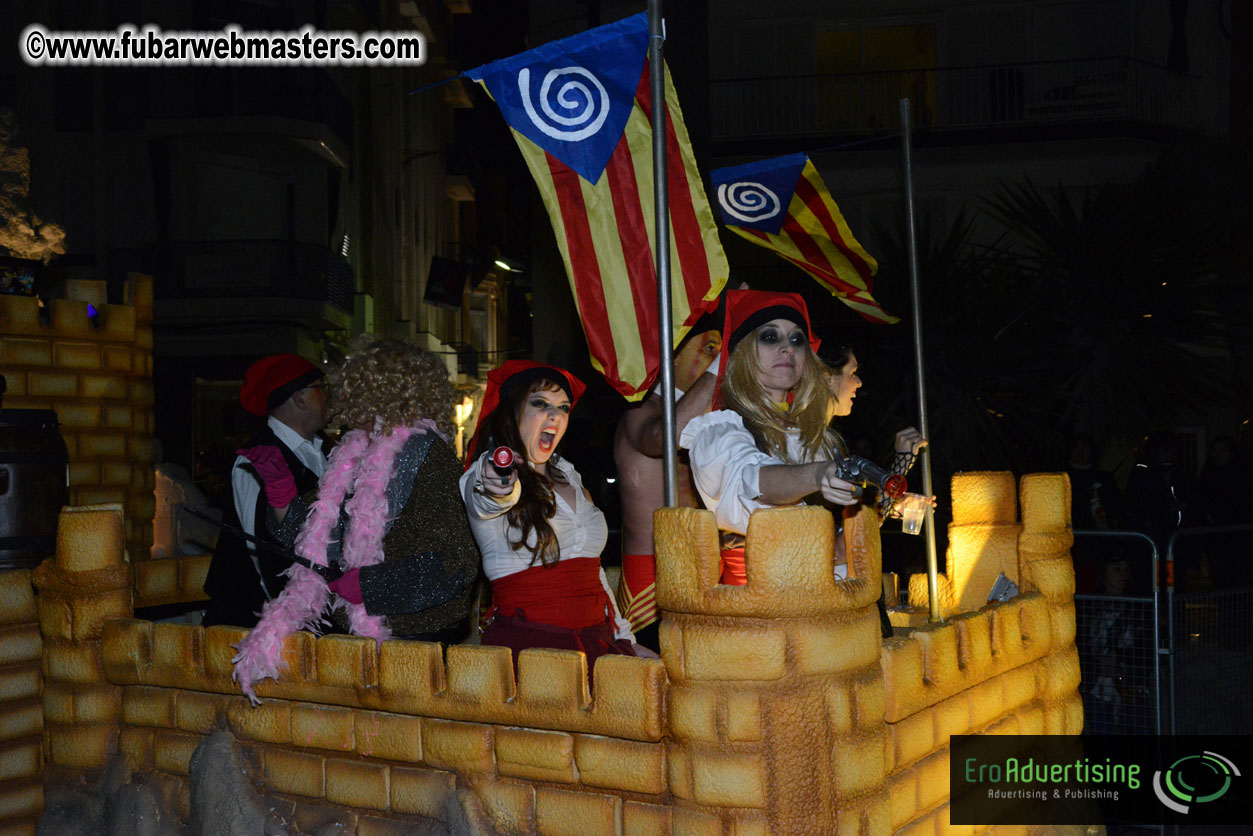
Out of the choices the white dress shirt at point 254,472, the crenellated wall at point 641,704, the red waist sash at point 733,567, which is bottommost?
the crenellated wall at point 641,704

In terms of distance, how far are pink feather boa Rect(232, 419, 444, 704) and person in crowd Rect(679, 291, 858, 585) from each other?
46.2 inches

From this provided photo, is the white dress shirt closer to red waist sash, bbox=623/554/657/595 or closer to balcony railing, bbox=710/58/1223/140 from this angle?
red waist sash, bbox=623/554/657/595

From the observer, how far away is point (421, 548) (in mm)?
4184

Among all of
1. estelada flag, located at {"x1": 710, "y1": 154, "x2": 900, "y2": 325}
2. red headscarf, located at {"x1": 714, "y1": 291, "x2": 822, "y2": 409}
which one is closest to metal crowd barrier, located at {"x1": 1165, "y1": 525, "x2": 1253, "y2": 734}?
estelada flag, located at {"x1": 710, "y1": 154, "x2": 900, "y2": 325}

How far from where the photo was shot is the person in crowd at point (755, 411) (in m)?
3.56

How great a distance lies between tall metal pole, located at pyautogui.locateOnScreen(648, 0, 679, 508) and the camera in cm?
333

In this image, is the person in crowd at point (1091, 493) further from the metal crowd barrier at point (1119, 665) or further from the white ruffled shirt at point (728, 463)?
the white ruffled shirt at point (728, 463)

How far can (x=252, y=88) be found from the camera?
2267 cm

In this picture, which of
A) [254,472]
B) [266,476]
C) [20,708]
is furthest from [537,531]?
[20,708]

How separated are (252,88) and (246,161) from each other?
59.0 inches

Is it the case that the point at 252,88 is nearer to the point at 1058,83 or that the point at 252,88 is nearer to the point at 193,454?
the point at 193,454

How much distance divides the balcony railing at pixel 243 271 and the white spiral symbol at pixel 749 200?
18.5 m

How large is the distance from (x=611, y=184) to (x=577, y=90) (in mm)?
309

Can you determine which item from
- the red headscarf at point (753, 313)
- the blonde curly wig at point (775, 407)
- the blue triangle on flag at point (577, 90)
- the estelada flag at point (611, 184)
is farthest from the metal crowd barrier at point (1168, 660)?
the blue triangle on flag at point (577, 90)
